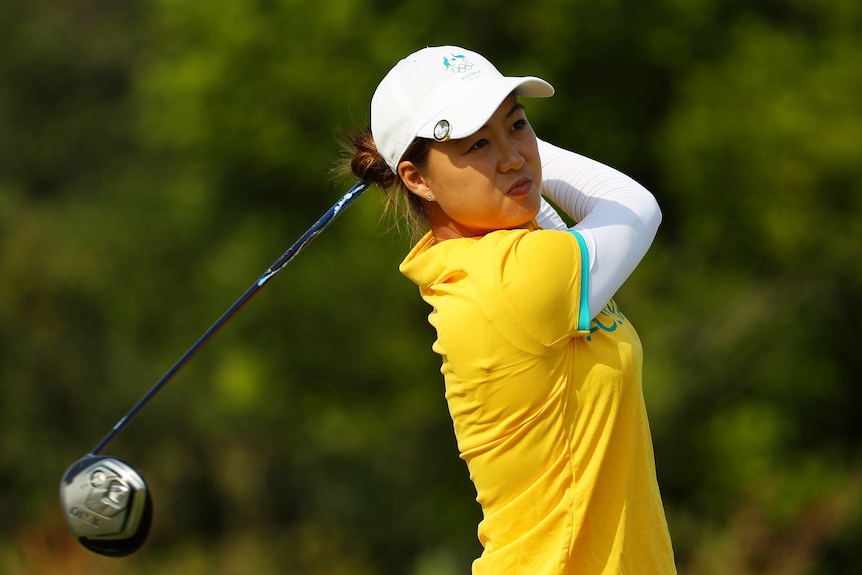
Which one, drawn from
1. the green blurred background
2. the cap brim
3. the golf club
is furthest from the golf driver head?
the green blurred background

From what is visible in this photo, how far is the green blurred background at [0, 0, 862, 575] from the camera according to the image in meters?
9.39

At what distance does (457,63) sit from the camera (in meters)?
2.21

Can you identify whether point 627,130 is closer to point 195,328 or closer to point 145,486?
point 195,328

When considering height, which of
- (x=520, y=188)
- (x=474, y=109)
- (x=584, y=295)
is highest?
(x=474, y=109)

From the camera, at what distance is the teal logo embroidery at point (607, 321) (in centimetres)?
215

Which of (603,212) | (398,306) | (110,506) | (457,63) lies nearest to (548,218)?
(603,212)

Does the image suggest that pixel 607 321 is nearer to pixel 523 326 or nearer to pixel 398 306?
pixel 523 326

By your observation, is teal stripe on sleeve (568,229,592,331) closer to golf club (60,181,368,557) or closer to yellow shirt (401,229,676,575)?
yellow shirt (401,229,676,575)

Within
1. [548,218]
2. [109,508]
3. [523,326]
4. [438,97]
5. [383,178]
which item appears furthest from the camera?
[109,508]

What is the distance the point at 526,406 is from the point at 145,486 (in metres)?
1.17

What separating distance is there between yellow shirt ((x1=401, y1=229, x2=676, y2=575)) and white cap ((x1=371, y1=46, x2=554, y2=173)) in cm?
19

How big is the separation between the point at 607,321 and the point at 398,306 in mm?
7501

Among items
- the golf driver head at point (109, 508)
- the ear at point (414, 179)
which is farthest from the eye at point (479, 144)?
the golf driver head at point (109, 508)

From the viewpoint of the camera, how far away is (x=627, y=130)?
1087cm
